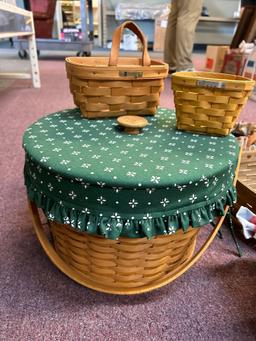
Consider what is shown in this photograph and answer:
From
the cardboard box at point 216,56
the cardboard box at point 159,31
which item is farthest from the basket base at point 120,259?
the cardboard box at point 159,31

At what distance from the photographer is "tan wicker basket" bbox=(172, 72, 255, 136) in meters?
0.49

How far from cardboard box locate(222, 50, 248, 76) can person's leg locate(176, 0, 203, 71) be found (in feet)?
1.00

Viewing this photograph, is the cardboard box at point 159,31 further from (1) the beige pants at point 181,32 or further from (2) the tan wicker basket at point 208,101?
(2) the tan wicker basket at point 208,101

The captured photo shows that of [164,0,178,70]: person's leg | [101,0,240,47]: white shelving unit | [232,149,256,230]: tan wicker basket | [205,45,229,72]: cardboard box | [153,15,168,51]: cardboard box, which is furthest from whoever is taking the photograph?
[101,0,240,47]: white shelving unit

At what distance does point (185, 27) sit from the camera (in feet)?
6.85

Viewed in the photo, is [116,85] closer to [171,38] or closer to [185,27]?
[185,27]

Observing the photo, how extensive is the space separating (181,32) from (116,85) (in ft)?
5.88

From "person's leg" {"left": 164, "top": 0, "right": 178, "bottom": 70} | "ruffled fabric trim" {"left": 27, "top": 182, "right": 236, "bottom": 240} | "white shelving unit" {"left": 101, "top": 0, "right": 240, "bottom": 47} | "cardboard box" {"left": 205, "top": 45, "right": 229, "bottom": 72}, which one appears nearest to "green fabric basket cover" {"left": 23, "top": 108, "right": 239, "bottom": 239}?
"ruffled fabric trim" {"left": 27, "top": 182, "right": 236, "bottom": 240}

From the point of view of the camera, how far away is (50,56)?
3.70m

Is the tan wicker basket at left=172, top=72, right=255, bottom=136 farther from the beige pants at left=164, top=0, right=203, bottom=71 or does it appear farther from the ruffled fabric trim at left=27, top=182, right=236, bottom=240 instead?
the beige pants at left=164, top=0, right=203, bottom=71

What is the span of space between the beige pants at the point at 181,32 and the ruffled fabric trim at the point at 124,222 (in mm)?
1968

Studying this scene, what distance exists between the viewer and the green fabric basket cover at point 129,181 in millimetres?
402

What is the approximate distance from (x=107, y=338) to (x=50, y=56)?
12.3 ft

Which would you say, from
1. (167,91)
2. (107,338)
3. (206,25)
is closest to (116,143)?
(107,338)
